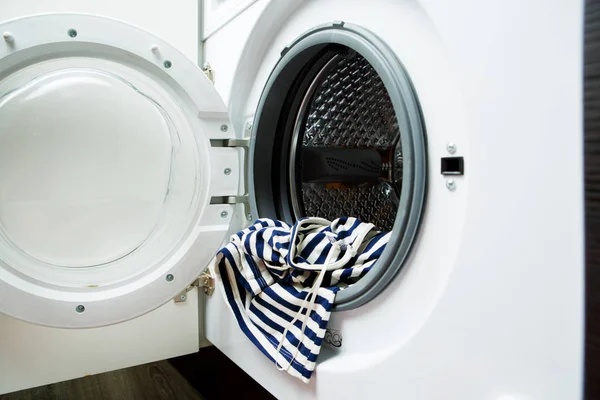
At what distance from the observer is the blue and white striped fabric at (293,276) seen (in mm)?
675

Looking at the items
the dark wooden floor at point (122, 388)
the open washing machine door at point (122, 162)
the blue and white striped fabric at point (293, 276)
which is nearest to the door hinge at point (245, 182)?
the open washing machine door at point (122, 162)

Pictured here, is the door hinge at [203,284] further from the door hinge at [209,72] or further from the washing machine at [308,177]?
the door hinge at [209,72]

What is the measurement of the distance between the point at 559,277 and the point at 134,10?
102 centimetres

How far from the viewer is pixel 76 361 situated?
3.14ft

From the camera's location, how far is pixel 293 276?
74 centimetres

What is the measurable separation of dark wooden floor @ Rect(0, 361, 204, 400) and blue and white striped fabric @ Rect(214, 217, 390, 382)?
0.46 meters

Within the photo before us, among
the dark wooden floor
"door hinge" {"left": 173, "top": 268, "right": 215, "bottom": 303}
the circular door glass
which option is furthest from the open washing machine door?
the dark wooden floor

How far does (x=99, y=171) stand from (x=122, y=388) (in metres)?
0.63

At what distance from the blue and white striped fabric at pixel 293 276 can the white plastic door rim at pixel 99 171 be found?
107 mm

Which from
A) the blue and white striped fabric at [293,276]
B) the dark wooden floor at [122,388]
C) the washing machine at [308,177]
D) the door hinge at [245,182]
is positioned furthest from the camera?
the dark wooden floor at [122,388]

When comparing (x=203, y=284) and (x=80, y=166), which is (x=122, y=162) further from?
(x=203, y=284)

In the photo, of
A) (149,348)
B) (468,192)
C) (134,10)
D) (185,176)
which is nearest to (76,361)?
(149,348)

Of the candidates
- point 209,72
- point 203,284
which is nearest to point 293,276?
point 203,284

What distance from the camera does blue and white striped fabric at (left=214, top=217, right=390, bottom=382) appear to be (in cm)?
67
